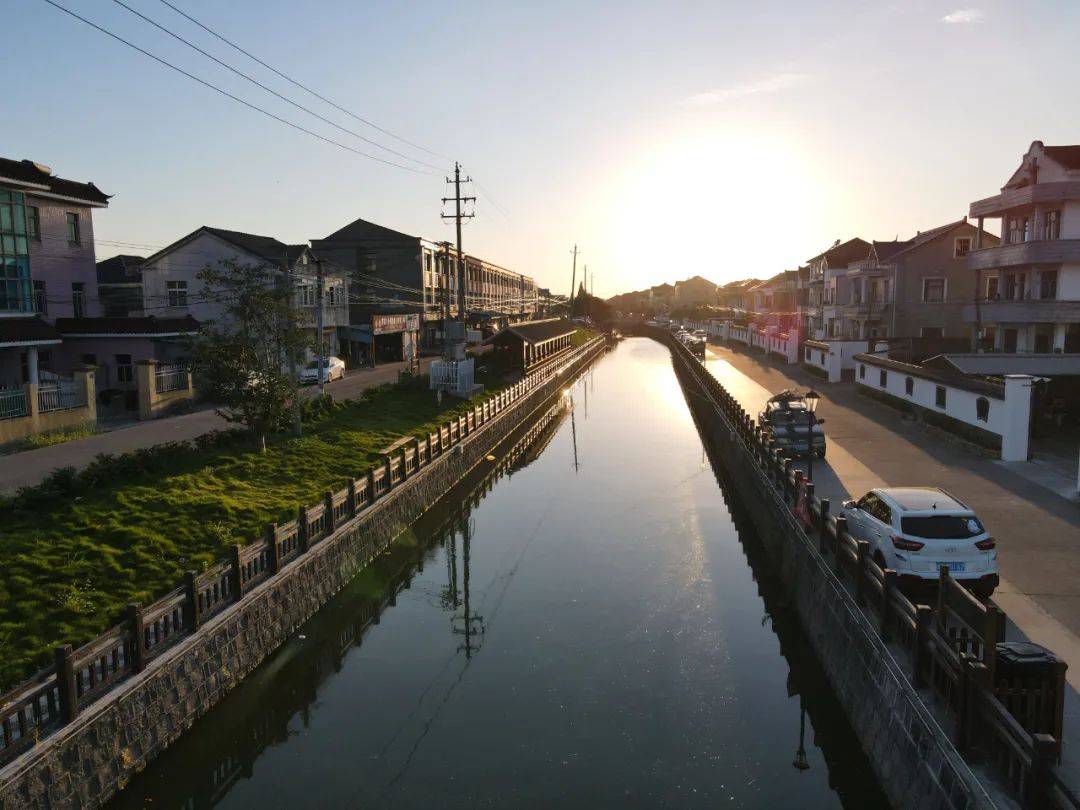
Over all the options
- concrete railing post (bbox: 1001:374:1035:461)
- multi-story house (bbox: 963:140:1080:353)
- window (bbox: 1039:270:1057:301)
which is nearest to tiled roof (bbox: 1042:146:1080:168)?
multi-story house (bbox: 963:140:1080:353)

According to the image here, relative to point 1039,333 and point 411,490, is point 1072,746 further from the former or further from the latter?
point 1039,333

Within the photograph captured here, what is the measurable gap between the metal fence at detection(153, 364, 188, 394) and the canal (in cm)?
1389

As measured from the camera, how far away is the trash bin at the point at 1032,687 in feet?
26.3

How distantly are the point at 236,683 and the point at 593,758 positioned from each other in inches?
242

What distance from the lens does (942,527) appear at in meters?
13.0

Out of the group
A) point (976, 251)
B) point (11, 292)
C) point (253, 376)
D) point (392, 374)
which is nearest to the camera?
point (253, 376)

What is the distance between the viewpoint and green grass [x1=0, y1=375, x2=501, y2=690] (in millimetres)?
11766

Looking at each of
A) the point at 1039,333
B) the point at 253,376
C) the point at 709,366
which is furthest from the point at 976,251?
the point at 253,376

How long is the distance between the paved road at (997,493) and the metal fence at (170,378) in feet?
80.3

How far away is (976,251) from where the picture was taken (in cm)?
4206

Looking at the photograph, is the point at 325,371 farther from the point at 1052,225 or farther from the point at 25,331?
the point at 1052,225

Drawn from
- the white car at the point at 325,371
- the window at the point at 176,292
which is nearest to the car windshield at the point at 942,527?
the white car at the point at 325,371

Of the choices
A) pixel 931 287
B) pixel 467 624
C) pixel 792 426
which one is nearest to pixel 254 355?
pixel 467 624

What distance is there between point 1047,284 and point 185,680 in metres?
41.6
